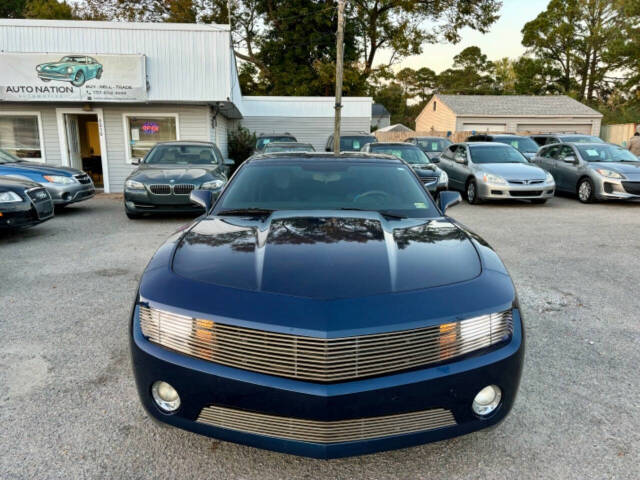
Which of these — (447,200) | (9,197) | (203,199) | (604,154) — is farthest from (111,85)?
(604,154)

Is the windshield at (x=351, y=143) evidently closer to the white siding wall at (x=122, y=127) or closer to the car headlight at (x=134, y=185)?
the white siding wall at (x=122, y=127)

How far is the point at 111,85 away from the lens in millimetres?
12547

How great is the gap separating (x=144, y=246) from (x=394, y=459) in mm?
5556

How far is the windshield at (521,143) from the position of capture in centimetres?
1584

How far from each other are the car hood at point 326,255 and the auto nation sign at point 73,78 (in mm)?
11300

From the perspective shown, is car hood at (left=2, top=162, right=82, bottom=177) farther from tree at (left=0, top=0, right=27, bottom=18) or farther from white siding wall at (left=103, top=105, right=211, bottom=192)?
tree at (left=0, top=0, right=27, bottom=18)

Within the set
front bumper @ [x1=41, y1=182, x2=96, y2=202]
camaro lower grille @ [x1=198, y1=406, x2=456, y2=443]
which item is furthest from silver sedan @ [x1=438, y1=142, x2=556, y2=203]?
camaro lower grille @ [x1=198, y1=406, x2=456, y2=443]

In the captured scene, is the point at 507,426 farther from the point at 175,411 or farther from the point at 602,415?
the point at 175,411

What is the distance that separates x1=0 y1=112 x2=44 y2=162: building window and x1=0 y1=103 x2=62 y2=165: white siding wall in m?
0.14

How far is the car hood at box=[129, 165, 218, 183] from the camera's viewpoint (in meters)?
8.57

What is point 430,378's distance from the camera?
189 centimetres

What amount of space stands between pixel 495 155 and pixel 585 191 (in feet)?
7.69

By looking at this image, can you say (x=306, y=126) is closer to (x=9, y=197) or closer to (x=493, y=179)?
(x=493, y=179)

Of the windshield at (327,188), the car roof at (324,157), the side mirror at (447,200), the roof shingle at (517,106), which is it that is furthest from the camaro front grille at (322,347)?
the roof shingle at (517,106)
